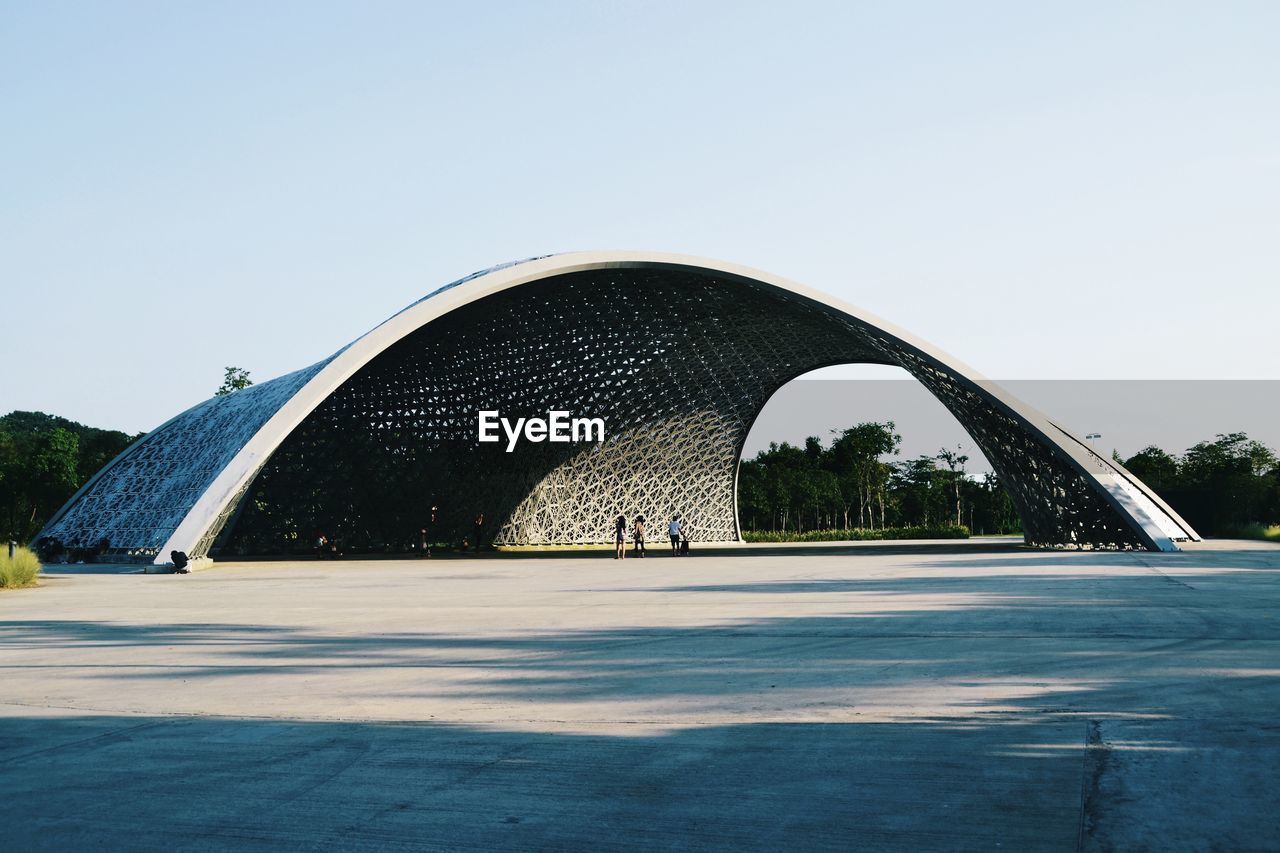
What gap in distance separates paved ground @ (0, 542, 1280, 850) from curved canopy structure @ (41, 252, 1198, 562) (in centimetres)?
1360

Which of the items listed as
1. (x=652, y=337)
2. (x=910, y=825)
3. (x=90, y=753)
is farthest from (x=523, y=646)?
(x=652, y=337)

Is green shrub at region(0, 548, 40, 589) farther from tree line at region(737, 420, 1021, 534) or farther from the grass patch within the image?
tree line at region(737, 420, 1021, 534)

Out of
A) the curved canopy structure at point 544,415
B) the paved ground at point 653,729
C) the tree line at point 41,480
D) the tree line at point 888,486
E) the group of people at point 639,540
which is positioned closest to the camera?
the paved ground at point 653,729

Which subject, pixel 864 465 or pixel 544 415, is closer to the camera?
pixel 544 415

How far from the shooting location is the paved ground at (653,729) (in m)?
3.79

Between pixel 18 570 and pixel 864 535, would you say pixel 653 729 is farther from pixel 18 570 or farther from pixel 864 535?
pixel 864 535

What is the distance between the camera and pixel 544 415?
125ft

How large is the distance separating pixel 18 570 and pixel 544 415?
70.7 feet

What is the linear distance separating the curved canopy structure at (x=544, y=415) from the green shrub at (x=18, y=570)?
310 centimetres

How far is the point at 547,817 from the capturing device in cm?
389

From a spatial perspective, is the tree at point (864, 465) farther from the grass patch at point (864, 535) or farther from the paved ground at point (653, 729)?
the paved ground at point (653, 729)

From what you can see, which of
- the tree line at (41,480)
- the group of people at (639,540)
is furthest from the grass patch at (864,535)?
the tree line at (41,480)

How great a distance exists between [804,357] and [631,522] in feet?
32.7

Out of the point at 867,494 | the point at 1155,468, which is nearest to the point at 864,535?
the point at 867,494
